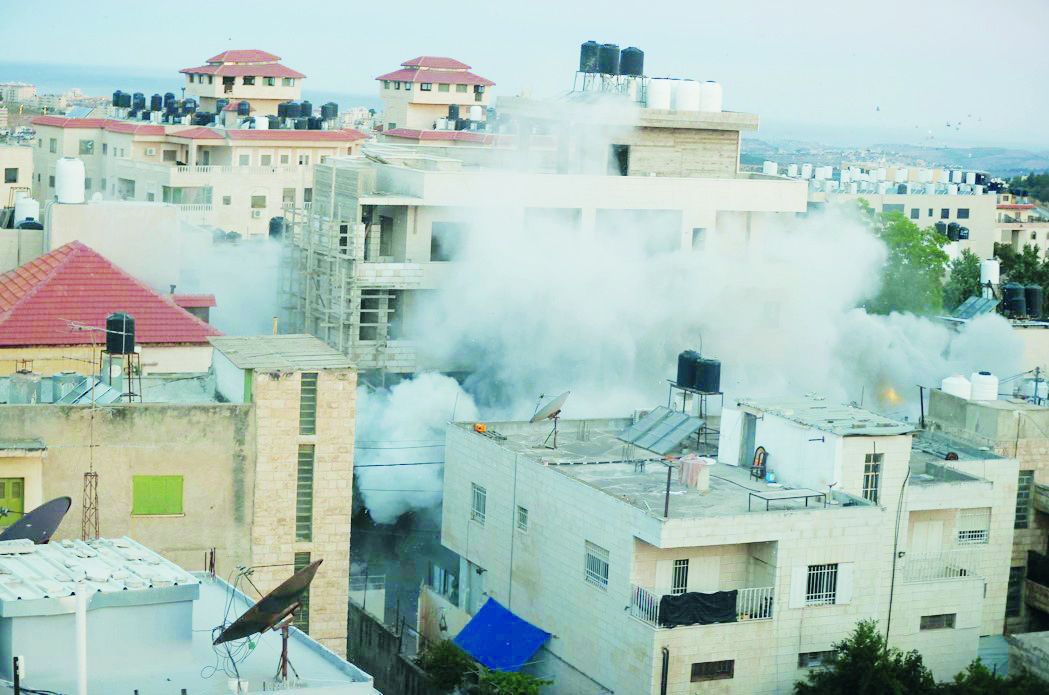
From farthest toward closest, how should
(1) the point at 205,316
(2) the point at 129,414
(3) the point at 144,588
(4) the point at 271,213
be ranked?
(4) the point at 271,213
(1) the point at 205,316
(2) the point at 129,414
(3) the point at 144,588

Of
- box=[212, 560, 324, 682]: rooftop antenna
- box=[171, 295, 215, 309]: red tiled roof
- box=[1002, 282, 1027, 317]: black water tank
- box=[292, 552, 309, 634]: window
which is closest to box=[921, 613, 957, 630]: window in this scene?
box=[292, 552, 309, 634]: window

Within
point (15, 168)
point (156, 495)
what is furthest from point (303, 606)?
point (15, 168)

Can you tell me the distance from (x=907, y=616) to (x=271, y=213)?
181ft

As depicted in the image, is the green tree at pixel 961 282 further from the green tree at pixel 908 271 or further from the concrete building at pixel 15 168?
the concrete building at pixel 15 168

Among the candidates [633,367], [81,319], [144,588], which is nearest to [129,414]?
[144,588]

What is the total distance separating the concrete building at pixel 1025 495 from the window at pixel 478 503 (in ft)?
34.1

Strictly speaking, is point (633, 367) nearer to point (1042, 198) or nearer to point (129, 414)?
point (129, 414)

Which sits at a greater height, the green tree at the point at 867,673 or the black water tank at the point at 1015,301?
the black water tank at the point at 1015,301

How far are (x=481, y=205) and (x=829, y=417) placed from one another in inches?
835

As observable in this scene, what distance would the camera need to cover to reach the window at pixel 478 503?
37.0 metres

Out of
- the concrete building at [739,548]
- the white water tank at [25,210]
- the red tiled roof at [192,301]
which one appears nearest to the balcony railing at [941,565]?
the concrete building at [739,548]

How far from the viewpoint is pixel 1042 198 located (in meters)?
150

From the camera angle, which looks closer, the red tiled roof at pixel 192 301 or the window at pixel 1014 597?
the window at pixel 1014 597

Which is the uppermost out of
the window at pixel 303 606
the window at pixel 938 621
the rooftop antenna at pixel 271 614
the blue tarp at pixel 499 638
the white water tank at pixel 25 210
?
the white water tank at pixel 25 210
